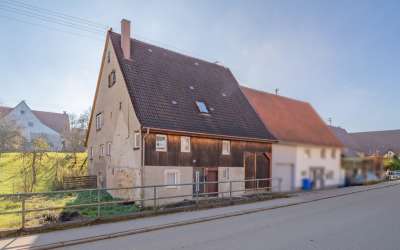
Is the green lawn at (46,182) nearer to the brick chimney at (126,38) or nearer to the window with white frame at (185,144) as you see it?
the window with white frame at (185,144)

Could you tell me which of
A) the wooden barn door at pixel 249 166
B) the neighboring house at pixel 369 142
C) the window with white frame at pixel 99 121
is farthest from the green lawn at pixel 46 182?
the neighboring house at pixel 369 142

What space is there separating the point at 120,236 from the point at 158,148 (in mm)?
7839

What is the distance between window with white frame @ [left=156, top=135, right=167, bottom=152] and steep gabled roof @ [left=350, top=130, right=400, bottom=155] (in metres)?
13.8

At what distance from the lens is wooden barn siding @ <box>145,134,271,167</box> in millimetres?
16047

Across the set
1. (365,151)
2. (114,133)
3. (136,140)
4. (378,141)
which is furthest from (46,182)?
(365,151)

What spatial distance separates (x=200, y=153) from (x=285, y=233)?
9.68 meters

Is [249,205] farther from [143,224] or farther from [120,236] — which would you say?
[120,236]

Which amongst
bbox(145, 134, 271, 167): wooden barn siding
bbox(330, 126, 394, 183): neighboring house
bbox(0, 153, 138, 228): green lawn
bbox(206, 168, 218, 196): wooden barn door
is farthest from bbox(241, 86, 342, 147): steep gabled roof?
bbox(206, 168, 218, 196): wooden barn door

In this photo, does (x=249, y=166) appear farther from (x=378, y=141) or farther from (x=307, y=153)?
(x=307, y=153)

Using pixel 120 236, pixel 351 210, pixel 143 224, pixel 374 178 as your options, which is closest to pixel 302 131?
pixel 374 178

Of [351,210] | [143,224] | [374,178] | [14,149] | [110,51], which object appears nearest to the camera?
[374,178]

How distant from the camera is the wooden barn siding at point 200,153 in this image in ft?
52.6

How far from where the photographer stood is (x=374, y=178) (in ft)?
7.64

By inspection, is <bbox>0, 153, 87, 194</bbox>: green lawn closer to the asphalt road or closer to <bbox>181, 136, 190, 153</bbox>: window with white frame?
<bbox>181, 136, 190, 153</bbox>: window with white frame
